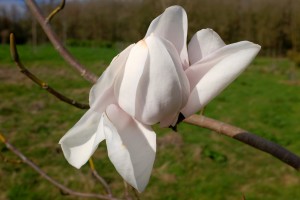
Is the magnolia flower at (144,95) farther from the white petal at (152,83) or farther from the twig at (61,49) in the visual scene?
the twig at (61,49)

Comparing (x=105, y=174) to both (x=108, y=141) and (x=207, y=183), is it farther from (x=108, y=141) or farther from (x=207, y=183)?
(x=108, y=141)

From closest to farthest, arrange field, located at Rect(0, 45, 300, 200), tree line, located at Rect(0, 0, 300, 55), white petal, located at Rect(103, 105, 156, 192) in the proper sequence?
1. white petal, located at Rect(103, 105, 156, 192)
2. field, located at Rect(0, 45, 300, 200)
3. tree line, located at Rect(0, 0, 300, 55)

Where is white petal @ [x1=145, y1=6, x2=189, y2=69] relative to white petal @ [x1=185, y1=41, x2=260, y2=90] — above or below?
above

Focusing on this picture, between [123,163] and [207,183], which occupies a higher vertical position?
[123,163]

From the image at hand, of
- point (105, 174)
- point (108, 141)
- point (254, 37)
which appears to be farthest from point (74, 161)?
point (254, 37)

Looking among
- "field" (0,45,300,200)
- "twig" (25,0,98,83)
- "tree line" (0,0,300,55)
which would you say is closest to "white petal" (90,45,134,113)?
"twig" (25,0,98,83)

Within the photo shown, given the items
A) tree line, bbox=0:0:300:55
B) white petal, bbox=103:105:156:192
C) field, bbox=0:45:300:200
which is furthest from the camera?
tree line, bbox=0:0:300:55

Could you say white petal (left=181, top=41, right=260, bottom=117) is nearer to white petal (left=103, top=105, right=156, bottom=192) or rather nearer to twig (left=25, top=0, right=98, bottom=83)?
white petal (left=103, top=105, right=156, bottom=192)
